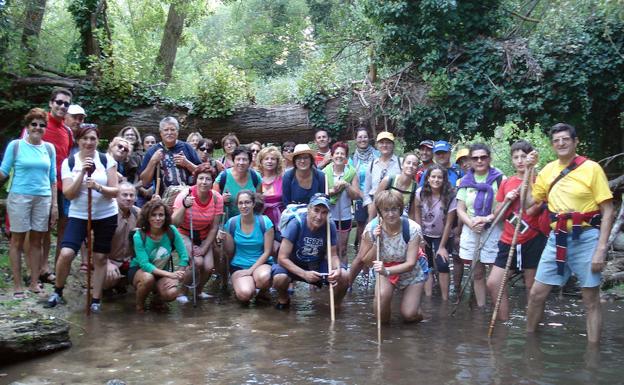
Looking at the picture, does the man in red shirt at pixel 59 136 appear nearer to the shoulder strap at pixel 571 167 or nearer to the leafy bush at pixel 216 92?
the shoulder strap at pixel 571 167

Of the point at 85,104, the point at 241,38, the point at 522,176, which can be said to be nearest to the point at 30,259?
the point at 522,176

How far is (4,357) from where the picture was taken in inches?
210

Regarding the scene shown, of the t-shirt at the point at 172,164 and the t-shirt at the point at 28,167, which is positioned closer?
the t-shirt at the point at 28,167

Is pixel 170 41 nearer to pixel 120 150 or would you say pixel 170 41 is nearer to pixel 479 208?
pixel 120 150

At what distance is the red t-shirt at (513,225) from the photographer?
6.84 m

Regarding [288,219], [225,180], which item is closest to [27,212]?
[225,180]

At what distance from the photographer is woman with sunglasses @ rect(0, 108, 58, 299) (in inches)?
281

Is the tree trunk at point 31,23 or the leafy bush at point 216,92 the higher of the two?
the tree trunk at point 31,23

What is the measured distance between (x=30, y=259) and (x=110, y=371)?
9.09 ft

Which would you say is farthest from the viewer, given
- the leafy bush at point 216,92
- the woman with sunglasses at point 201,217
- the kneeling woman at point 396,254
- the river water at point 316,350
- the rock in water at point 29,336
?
the leafy bush at point 216,92

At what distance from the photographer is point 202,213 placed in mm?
8102

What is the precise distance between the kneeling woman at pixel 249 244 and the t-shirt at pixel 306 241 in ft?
1.45

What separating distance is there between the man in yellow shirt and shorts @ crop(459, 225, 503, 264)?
3.74ft

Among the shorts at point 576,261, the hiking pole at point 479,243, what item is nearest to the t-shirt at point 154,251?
the hiking pole at point 479,243
